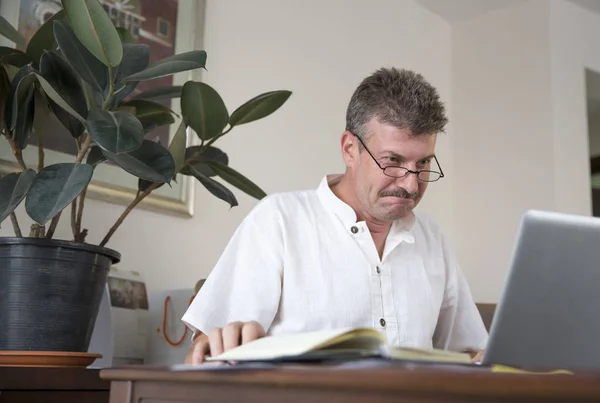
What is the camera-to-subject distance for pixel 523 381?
1.73 feet

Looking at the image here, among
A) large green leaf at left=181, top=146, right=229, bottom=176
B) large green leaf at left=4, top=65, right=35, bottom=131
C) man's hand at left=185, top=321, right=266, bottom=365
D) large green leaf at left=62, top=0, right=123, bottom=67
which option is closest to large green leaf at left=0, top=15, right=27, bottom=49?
large green leaf at left=4, top=65, right=35, bottom=131

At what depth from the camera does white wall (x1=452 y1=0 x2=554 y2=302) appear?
3570 mm

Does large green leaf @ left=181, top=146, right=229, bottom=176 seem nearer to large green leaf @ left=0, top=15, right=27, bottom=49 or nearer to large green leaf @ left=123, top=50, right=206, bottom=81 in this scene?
large green leaf @ left=123, top=50, right=206, bottom=81

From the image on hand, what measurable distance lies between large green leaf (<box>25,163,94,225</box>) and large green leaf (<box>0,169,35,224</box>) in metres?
0.02

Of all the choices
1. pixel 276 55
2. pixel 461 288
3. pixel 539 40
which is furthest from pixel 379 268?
pixel 539 40

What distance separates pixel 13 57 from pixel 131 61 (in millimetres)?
313

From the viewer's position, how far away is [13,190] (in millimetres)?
1543

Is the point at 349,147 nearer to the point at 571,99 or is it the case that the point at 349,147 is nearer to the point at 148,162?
the point at 148,162

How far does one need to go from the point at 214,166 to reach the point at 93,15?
21.9 inches

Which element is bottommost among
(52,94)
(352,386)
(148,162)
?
(352,386)

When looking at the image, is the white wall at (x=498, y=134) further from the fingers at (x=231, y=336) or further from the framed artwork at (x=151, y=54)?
the fingers at (x=231, y=336)

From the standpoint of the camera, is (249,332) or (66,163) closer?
(249,332)

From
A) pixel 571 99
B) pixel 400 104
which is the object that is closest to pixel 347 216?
pixel 400 104

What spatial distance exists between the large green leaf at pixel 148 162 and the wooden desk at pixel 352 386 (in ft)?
2.82
